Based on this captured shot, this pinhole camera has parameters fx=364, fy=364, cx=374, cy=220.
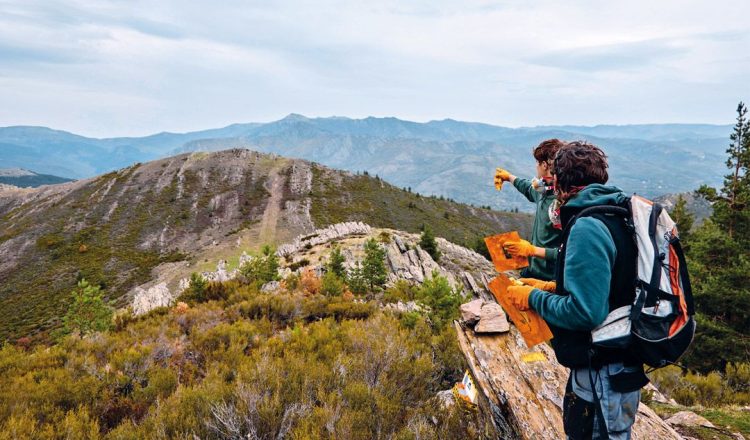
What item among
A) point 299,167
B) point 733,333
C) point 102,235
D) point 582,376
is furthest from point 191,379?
point 299,167

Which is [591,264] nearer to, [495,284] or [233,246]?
[495,284]

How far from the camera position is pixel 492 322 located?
5203 millimetres

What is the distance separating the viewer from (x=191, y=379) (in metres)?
5.52

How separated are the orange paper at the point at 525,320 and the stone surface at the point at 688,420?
351 centimetres

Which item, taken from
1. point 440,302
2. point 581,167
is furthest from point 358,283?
point 581,167

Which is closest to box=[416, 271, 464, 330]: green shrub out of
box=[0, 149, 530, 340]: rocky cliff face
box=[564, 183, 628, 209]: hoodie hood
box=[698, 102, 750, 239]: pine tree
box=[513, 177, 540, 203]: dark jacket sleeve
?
box=[513, 177, 540, 203]: dark jacket sleeve

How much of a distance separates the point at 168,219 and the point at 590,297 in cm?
8309

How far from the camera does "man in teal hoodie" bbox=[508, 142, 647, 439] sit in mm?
2379

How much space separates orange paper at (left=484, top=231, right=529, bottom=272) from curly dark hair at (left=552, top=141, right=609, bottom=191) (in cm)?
82

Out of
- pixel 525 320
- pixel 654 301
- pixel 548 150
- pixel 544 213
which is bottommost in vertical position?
pixel 525 320

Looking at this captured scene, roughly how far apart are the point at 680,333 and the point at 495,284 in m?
1.26

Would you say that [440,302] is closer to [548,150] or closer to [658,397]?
[658,397]

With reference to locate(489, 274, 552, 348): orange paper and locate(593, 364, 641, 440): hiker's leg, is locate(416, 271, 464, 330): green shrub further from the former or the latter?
locate(593, 364, 641, 440): hiker's leg

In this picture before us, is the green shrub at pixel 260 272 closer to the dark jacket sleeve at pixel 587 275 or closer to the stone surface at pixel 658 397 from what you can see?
the stone surface at pixel 658 397
